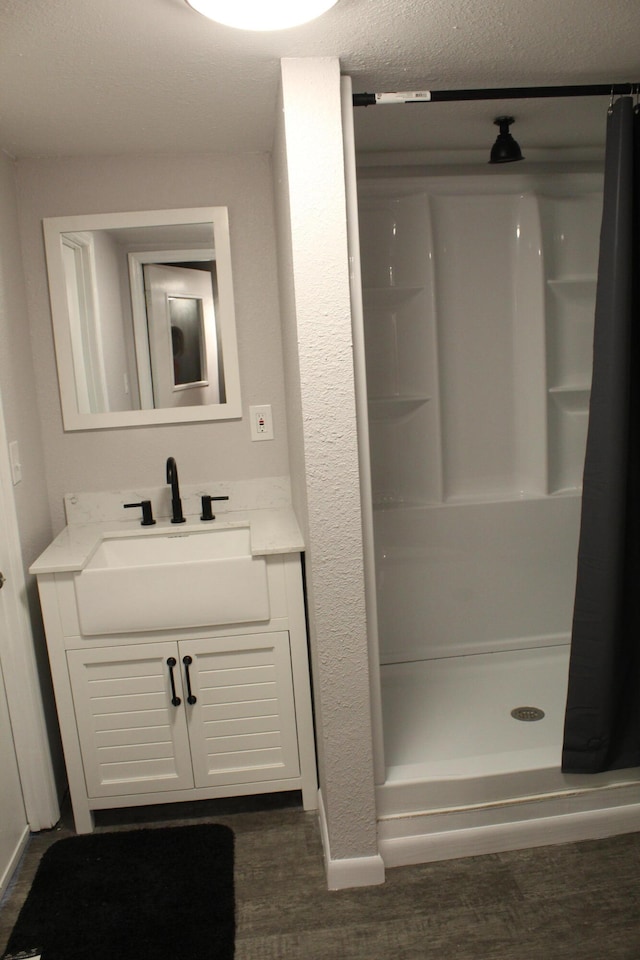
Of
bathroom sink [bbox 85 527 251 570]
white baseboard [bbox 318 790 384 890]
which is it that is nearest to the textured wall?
white baseboard [bbox 318 790 384 890]

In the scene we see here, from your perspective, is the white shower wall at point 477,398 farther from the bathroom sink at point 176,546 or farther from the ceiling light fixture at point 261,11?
the ceiling light fixture at point 261,11

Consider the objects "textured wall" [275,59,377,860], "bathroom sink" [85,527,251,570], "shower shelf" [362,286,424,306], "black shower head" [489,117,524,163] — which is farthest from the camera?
"shower shelf" [362,286,424,306]

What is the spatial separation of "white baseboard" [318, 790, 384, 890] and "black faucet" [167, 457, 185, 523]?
1.20m

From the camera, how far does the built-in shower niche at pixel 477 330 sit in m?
2.84

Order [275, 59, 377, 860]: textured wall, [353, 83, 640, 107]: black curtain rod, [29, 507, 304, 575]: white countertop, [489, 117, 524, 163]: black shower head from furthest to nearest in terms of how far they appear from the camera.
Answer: [489, 117, 524, 163]: black shower head
[29, 507, 304, 575]: white countertop
[353, 83, 640, 107]: black curtain rod
[275, 59, 377, 860]: textured wall

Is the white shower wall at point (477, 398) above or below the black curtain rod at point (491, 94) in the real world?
below

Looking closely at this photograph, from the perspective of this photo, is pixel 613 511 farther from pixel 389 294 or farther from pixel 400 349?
pixel 389 294

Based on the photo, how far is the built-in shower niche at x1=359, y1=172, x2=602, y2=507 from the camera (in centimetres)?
284

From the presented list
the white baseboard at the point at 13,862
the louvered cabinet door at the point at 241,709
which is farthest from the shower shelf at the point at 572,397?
the white baseboard at the point at 13,862

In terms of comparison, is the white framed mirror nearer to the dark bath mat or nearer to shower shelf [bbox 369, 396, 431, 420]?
shower shelf [bbox 369, 396, 431, 420]

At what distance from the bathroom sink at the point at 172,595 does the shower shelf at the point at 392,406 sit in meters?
0.91

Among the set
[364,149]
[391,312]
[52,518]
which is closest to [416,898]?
[52,518]

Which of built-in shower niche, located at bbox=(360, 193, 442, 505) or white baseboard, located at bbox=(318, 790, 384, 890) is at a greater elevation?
built-in shower niche, located at bbox=(360, 193, 442, 505)

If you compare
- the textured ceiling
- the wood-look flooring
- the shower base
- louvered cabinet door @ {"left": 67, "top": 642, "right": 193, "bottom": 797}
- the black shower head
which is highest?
the textured ceiling
